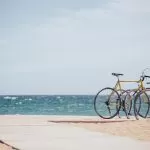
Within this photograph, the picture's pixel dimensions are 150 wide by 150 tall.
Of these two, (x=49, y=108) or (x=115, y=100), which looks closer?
(x=115, y=100)

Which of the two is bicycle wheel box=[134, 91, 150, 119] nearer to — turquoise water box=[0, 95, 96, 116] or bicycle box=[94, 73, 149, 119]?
bicycle box=[94, 73, 149, 119]

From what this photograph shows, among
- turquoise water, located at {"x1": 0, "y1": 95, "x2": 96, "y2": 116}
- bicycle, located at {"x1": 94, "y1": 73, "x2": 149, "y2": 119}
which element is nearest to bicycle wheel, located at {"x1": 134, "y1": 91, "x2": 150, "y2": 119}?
bicycle, located at {"x1": 94, "y1": 73, "x2": 149, "y2": 119}

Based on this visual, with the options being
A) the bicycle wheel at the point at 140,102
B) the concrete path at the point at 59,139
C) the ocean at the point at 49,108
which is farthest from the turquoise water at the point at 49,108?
the concrete path at the point at 59,139

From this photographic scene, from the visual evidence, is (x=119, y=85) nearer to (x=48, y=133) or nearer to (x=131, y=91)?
(x=131, y=91)

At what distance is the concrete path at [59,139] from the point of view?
812 centimetres

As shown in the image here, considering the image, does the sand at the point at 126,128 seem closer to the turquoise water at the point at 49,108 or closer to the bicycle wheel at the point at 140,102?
the bicycle wheel at the point at 140,102

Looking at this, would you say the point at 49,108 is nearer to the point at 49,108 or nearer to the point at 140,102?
the point at 49,108

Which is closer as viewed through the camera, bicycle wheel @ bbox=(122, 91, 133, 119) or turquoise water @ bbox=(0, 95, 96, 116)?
bicycle wheel @ bbox=(122, 91, 133, 119)

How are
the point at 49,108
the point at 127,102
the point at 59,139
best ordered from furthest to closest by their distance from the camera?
1. the point at 49,108
2. the point at 127,102
3. the point at 59,139

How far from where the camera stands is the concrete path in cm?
812

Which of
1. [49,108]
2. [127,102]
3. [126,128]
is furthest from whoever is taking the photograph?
[49,108]

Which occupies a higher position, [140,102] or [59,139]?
[140,102]

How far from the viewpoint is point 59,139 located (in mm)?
9023

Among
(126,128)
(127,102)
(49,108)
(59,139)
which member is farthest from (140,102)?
(49,108)
